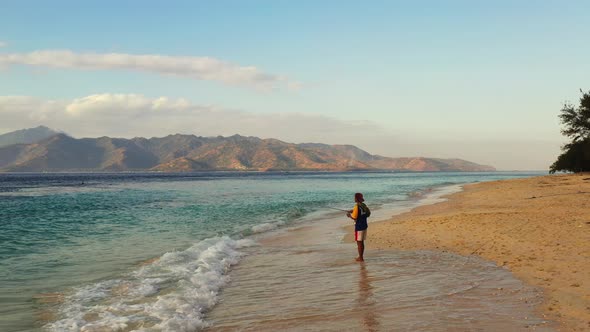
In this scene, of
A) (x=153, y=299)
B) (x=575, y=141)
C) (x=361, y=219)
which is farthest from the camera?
(x=575, y=141)

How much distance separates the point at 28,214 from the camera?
33.8 meters

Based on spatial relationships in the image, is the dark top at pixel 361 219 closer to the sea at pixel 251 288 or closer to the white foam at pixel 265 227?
the sea at pixel 251 288

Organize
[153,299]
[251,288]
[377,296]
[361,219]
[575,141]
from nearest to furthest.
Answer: [377,296], [153,299], [251,288], [361,219], [575,141]

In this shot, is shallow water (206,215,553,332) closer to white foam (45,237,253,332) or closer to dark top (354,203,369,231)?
white foam (45,237,253,332)

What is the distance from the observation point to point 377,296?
916 centimetres

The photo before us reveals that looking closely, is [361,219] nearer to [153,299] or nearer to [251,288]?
[251,288]

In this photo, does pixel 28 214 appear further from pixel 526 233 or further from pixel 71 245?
pixel 526 233

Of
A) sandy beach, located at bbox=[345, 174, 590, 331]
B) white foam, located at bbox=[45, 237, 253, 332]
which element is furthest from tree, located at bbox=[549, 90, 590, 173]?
white foam, located at bbox=[45, 237, 253, 332]

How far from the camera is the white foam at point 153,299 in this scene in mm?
8094

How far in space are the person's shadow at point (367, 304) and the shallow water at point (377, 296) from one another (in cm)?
2

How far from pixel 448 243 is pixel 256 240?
27.9 ft

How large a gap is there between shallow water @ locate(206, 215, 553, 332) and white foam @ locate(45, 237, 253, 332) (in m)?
0.53

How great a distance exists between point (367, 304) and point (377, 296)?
2.13ft

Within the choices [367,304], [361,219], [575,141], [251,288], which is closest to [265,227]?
[361,219]
